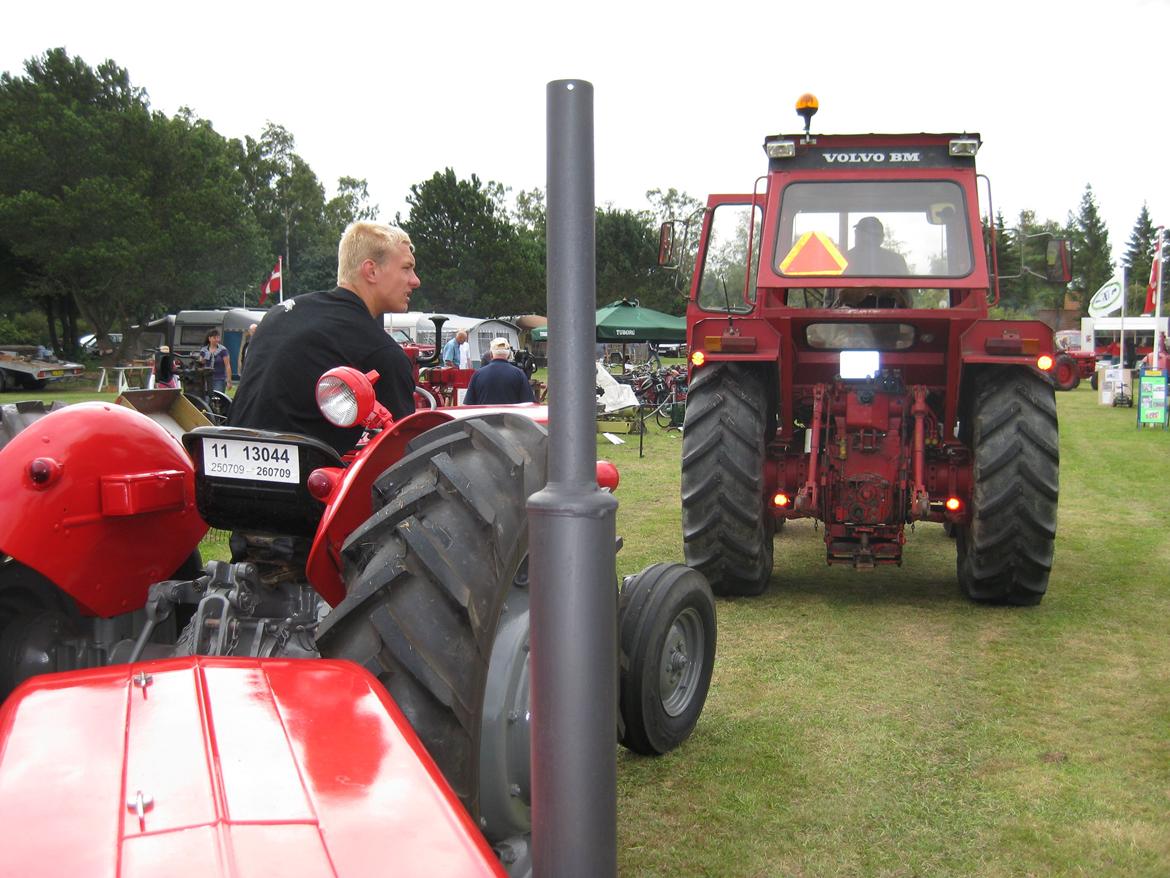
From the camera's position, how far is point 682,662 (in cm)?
393

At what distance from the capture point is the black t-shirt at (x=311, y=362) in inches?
127

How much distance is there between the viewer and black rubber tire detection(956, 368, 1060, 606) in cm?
564

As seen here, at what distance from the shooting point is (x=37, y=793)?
4.26 ft

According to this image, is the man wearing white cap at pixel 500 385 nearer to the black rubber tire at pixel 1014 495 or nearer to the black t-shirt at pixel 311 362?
the black rubber tire at pixel 1014 495

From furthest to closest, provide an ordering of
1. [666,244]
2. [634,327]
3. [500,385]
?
1. [634,327]
2. [500,385]
3. [666,244]

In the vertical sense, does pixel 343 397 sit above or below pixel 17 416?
above

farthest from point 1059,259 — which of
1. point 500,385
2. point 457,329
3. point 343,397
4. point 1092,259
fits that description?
point 1092,259

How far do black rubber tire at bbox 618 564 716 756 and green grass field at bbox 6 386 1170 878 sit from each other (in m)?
0.12

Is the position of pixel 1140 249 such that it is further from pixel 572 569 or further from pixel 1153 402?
pixel 572 569

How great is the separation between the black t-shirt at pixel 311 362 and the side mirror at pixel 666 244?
139 inches

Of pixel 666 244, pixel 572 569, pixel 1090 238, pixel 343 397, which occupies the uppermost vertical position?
pixel 1090 238

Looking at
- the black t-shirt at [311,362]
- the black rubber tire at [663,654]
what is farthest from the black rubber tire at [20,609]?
the black rubber tire at [663,654]

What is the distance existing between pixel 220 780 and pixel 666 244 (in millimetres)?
5816

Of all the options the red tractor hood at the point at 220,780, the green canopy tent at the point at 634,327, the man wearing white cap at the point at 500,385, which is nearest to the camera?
the red tractor hood at the point at 220,780
